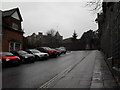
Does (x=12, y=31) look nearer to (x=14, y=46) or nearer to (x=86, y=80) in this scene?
(x=14, y=46)

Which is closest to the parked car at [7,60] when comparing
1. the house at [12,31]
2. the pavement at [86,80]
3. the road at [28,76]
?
the road at [28,76]

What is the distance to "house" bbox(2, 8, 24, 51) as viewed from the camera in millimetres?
23734

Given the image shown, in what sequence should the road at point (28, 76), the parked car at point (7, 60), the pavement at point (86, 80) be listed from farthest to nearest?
the parked car at point (7, 60), the road at point (28, 76), the pavement at point (86, 80)

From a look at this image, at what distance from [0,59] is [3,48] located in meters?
11.5

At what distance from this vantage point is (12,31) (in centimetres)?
2583

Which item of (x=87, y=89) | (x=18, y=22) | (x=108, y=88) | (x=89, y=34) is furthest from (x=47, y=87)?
(x=89, y=34)

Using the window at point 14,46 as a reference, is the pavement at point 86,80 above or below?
below

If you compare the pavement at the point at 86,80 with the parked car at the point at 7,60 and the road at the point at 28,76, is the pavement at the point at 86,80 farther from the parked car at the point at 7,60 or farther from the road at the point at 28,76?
the parked car at the point at 7,60

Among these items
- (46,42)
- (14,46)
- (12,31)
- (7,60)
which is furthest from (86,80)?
(46,42)

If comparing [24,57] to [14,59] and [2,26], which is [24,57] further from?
[2,26]

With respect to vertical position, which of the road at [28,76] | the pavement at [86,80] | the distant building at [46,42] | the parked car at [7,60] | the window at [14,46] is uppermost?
the distant building at [46,42]

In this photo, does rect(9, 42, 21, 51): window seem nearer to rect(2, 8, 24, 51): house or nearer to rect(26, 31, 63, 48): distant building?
rect(2, 8, 24, 51): house

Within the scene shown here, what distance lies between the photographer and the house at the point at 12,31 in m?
23.7

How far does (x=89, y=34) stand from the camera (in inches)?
3142
